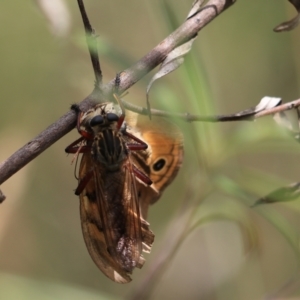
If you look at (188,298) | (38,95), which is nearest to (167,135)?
(188,298)

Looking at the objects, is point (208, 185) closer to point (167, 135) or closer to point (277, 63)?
point (167, 135)

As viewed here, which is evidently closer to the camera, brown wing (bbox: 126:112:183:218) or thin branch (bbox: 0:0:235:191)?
thin branch (bbox: 0:0:235:191)

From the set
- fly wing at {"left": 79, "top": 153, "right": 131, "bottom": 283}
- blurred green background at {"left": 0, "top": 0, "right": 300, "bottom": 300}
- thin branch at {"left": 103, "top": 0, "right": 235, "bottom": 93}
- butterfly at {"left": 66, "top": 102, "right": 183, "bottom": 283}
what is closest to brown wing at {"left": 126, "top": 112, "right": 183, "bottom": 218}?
butterfly at {"left": 66, "top": 102, "right": 183, "bottom": 283}

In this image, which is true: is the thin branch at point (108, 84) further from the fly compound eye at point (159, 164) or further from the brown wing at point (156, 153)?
the fly compound eye at point (159, 164)

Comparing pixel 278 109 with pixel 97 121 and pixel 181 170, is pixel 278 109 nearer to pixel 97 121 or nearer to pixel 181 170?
pixel 97 121

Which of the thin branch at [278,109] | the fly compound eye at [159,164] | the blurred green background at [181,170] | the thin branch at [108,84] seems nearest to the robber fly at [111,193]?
the fly compound eye at [159,164]

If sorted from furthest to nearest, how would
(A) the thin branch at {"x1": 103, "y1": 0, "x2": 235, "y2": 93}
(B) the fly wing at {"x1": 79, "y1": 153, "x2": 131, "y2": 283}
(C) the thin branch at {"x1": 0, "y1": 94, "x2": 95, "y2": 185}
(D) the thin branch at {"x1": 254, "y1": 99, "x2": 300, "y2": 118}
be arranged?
(B) the fly wing at {"x1": 79, "y1": 153, "x2": 131, "y2": 283} → (D) the thin branch at {"x1": 254, "y1": 99, "x2": 300, "y2": 118} → (A) the thin branch at {"x1": 103, "y1": 0, "x2": 235, "y2": 93} → (C) the thin branch at {"x1": 0, "y1": 94, "x2": 95, "y2": 185}

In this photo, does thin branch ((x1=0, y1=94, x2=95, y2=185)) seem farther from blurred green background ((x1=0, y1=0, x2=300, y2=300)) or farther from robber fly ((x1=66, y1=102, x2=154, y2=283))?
blurred green background ((x1=0, y1=0, x2=300, y2=300))
